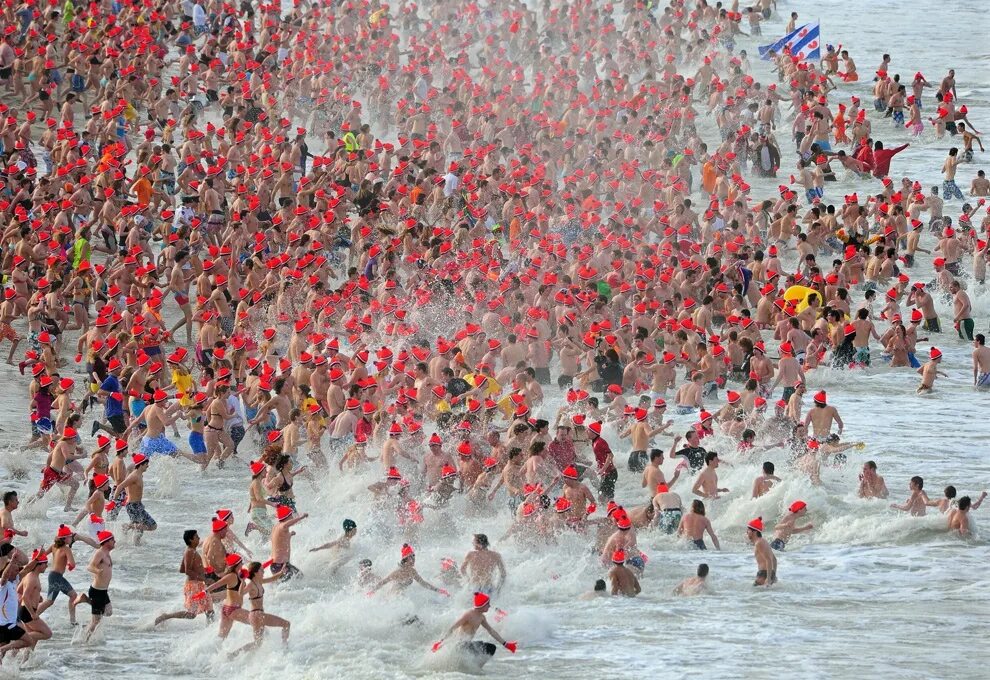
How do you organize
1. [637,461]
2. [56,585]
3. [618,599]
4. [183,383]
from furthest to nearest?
[183,383] → [637,461] → [618,599] → [56,585]

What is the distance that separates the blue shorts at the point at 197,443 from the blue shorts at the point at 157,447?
0.97 feet

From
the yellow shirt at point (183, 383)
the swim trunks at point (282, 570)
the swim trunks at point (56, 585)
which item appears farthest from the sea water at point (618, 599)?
the yellow shirt at point (183, 383)

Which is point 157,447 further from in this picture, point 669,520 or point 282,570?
point 669,520

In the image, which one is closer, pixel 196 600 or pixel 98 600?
pixel 98 600

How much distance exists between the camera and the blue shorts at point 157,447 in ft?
60.2

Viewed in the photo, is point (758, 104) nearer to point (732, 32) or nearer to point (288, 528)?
point (732, 32)

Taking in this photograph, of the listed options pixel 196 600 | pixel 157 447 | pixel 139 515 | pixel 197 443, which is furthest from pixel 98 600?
pixel 197 443

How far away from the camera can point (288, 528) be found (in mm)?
15438

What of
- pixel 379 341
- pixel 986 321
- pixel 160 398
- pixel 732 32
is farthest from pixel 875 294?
pixel 732 32

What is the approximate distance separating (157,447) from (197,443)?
541 millimetres

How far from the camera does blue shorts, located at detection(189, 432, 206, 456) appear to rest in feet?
61.5

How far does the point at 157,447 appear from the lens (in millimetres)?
18359

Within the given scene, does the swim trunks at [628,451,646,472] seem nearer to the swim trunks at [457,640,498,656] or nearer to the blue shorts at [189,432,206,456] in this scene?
the blue shorts at [189,432,206,456]

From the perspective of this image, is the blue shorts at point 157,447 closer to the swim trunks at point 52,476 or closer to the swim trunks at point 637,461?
the swim trunks at point 52,476
